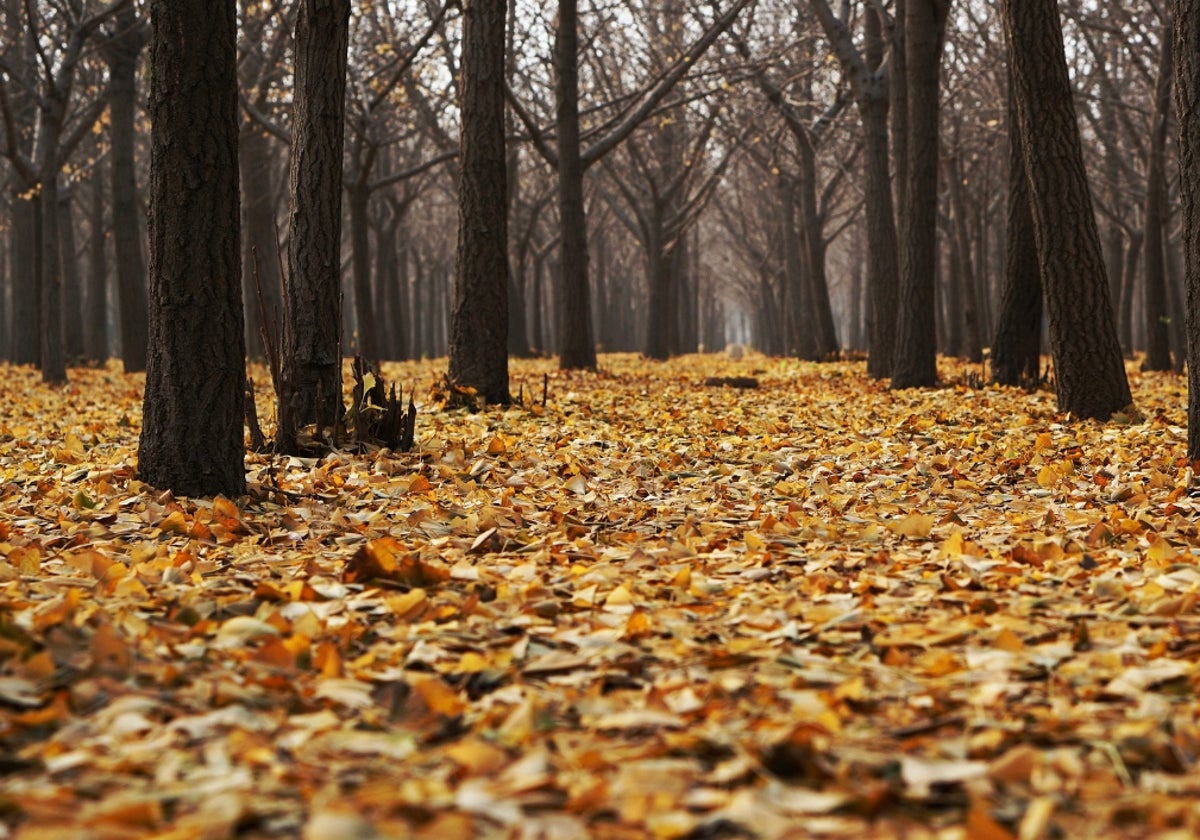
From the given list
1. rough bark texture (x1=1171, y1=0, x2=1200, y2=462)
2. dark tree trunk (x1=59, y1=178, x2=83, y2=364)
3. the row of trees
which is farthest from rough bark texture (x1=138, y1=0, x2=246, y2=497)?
dark tree trunk (x1=59, y1=178, x2=83, y2=364)

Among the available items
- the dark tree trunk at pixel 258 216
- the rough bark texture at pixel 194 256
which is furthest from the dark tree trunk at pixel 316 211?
the dark tree trunk at pixel 258 216

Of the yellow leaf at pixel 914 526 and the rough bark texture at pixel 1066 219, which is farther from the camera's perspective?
the rough bark texture at pixel 1066 219

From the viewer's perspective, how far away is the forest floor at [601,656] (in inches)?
77.7

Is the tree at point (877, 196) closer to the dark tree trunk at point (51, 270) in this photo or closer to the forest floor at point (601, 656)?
the forest floor at point (601, 656)

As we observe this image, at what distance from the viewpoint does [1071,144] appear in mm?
7719

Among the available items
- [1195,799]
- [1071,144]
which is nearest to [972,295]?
[1071,144]

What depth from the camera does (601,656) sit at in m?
2.82

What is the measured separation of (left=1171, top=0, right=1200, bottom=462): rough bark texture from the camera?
515 cm

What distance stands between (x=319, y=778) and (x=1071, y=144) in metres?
7.37

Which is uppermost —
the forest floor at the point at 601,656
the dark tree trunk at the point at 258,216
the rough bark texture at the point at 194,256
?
the dark tree trunk at the point at 258,216

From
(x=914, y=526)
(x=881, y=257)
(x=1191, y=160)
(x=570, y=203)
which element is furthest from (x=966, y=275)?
(x=914, y=526)

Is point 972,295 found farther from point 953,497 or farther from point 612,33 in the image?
point 953,497

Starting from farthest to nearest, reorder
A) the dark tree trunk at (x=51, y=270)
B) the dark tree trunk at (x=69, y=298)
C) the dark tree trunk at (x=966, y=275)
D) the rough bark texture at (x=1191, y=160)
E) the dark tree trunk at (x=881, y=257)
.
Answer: the dark tree trunk at (x=69, y=298), the dark tree trunk at (x=966, y=275), the dark tree trunk at (x=881, y=257), the dark tree trunk at (x=51, y=270), the rough bark texture at (x=1191, y=160)

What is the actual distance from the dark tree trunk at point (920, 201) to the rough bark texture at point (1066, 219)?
10.5 feet
